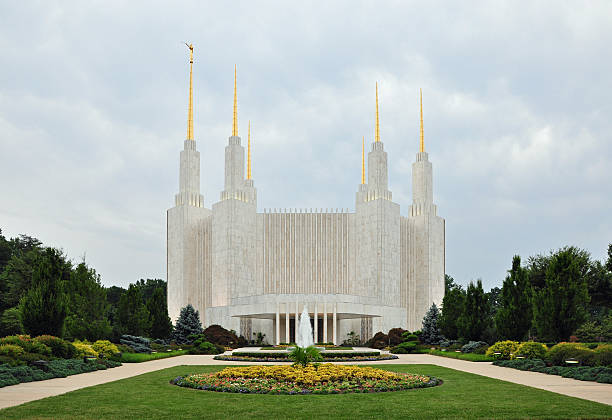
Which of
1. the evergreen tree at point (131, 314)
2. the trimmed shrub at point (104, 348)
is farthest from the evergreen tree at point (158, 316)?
the trimmed shrub at point (104, 348)

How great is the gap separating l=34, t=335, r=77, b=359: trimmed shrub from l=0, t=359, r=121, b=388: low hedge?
0.53 meters

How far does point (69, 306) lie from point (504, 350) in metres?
19.1

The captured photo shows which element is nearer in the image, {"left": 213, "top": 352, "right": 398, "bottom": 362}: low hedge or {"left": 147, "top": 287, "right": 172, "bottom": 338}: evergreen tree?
{"left": 213, "top": 352, "right": 398, "bottom": 362}: low hedge

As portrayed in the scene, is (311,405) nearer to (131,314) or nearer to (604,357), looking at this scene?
(604,357)

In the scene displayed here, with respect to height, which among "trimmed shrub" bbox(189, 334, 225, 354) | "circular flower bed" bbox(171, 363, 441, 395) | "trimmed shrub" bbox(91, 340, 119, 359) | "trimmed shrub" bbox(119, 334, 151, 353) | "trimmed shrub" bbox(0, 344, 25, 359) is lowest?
"trimmed shrub" bbox(189, 334, 225, 354)

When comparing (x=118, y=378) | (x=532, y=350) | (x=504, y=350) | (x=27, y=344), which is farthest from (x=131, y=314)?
(x=532, y=350)

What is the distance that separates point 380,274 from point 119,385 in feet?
146

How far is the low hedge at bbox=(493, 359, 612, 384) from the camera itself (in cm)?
1622

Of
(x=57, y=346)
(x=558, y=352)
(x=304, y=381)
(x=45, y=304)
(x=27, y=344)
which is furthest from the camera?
(x=45, y=304)

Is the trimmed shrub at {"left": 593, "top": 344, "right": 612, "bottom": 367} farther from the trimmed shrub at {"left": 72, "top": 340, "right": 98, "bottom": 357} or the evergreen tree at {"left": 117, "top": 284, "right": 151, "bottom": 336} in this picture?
the evergreen tree at {"left": 117, "top": 284, "right": 151, "bottom": 336}

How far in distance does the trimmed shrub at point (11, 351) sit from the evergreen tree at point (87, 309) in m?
8.99

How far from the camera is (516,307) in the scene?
2831 cm

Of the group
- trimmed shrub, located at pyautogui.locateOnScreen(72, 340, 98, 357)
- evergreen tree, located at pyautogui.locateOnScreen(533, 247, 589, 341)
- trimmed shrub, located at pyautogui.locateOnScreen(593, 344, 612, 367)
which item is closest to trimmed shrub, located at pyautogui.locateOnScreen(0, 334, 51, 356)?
trimmed shrub, located at pyautogui.locateOnScreen(72, 340, 98, 357)

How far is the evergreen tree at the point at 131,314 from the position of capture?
34.8 m
